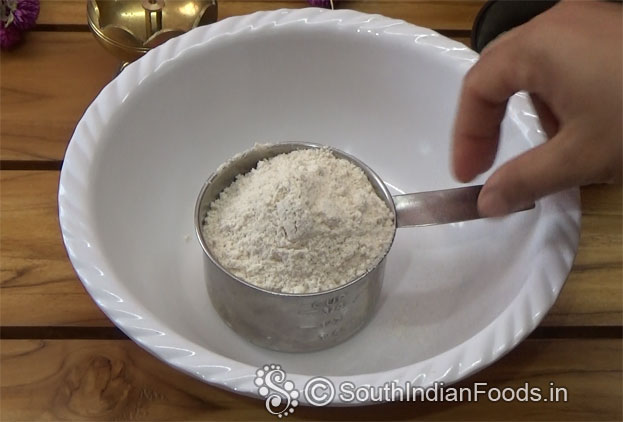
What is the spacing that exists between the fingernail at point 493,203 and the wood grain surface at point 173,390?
0.48 feet

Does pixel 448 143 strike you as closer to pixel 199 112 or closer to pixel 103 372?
pixel 199 112

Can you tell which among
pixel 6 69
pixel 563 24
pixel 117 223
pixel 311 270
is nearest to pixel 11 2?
pixel 6 69

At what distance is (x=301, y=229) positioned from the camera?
0.48 metres

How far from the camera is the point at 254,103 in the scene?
64 cm

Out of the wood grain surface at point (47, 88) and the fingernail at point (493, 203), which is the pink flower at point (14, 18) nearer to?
the wood grain surface at point (47, 88)

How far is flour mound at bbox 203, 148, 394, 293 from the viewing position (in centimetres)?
49

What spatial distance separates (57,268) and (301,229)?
8.7 inches

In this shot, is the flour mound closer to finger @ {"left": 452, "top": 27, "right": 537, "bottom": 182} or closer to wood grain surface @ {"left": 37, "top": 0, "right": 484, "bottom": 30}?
finger @ {"left": 452, "top": 27, "right": 537, "bottom": 182}

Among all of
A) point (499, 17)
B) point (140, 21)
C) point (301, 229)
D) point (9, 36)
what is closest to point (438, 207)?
point (301, 229)

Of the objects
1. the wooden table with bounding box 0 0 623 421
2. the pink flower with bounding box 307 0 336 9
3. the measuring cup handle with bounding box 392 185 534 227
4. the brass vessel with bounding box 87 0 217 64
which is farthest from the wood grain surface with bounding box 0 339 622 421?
the pink flower with bounding box 307 0 336 9

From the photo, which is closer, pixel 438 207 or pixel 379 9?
pixel 438 207

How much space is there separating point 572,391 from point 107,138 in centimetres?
41

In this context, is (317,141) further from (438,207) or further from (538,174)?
(538,174)

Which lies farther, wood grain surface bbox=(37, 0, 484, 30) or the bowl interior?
wood grain surface bbox=(37, 0, 484, 30)
